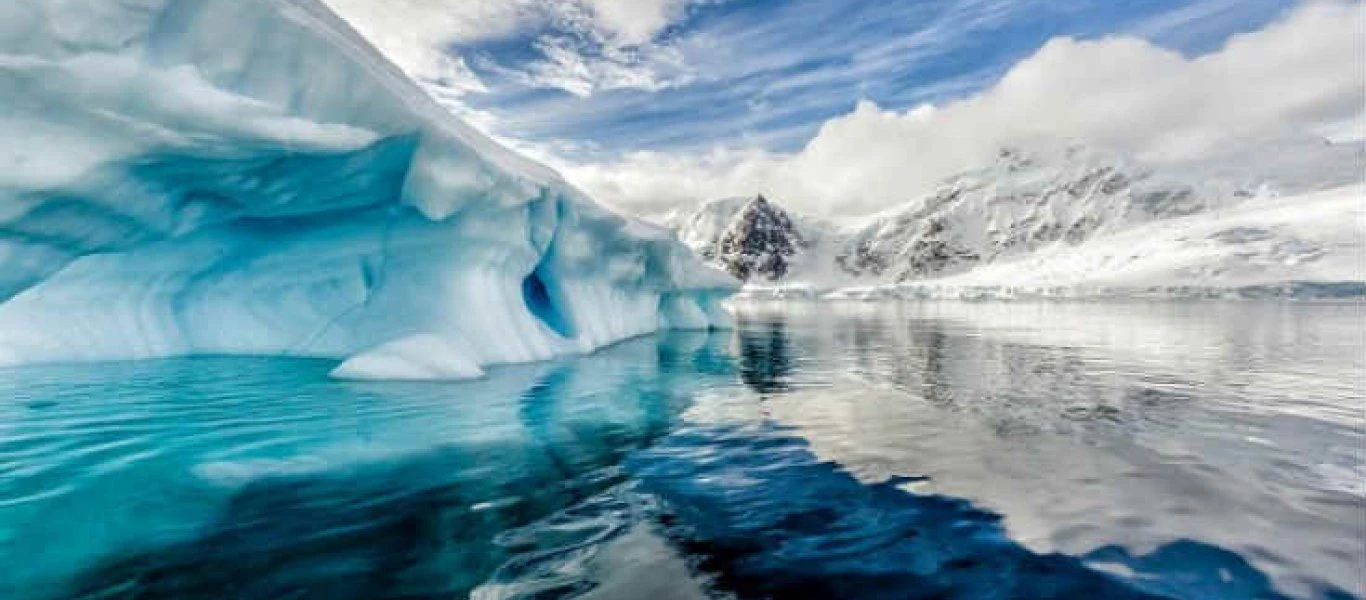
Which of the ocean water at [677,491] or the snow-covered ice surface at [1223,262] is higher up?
the snow-covered ice surface at [1223,262]

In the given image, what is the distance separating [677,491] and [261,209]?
34.3 feet

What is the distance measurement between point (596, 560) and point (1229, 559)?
4010 mm

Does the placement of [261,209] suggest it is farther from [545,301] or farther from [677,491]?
[677,491]

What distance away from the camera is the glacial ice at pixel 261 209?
6711mm

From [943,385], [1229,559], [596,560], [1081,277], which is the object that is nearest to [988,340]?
[943,385]

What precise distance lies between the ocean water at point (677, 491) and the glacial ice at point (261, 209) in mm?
2653

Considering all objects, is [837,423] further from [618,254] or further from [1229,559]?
[618,254]

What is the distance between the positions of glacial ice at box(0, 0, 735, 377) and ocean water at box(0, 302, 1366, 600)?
2.65 metres

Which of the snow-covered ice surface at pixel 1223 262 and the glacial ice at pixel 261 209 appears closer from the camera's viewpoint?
the glacial ice at pixel 261 209

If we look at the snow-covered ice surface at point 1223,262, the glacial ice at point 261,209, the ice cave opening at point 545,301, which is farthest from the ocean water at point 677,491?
the snow-covered ice surface at point 1223,262

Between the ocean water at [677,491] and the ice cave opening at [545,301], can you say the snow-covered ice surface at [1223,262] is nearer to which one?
the ice cave opening at [545,301]

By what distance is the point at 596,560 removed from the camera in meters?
3.92

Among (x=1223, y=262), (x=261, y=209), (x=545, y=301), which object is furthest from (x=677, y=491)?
(x=1223, y=262)

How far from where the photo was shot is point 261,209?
1143 cm
